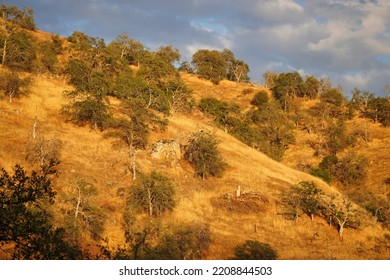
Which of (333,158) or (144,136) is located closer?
(144,136)

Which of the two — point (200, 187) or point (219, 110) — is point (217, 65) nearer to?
point (219, 110)

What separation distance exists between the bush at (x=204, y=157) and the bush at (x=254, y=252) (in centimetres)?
1382

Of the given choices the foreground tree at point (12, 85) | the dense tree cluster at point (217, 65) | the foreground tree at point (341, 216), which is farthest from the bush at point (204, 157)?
the dense tree cluster at point (217, 65)

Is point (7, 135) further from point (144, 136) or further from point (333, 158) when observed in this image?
point (333, 158)

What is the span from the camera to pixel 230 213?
30141 millimetres

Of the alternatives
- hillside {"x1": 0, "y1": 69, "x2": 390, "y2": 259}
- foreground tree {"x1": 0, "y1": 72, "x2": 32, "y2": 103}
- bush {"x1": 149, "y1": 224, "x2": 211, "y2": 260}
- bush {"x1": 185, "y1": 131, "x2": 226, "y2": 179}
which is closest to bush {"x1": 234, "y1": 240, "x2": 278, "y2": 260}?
hillside {"x1": 0, "y1": 69, "x2": 390, "y2": 259}

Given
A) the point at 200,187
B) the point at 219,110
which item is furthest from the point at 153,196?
the point at 219,110

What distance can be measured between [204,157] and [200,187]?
4.62m

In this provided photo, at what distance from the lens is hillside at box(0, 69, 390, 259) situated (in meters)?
25.6

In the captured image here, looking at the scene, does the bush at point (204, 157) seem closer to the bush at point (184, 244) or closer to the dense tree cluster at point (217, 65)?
the bush at point (184, 244)

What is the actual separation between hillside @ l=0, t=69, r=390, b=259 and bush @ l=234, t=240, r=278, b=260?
63 centimetres
